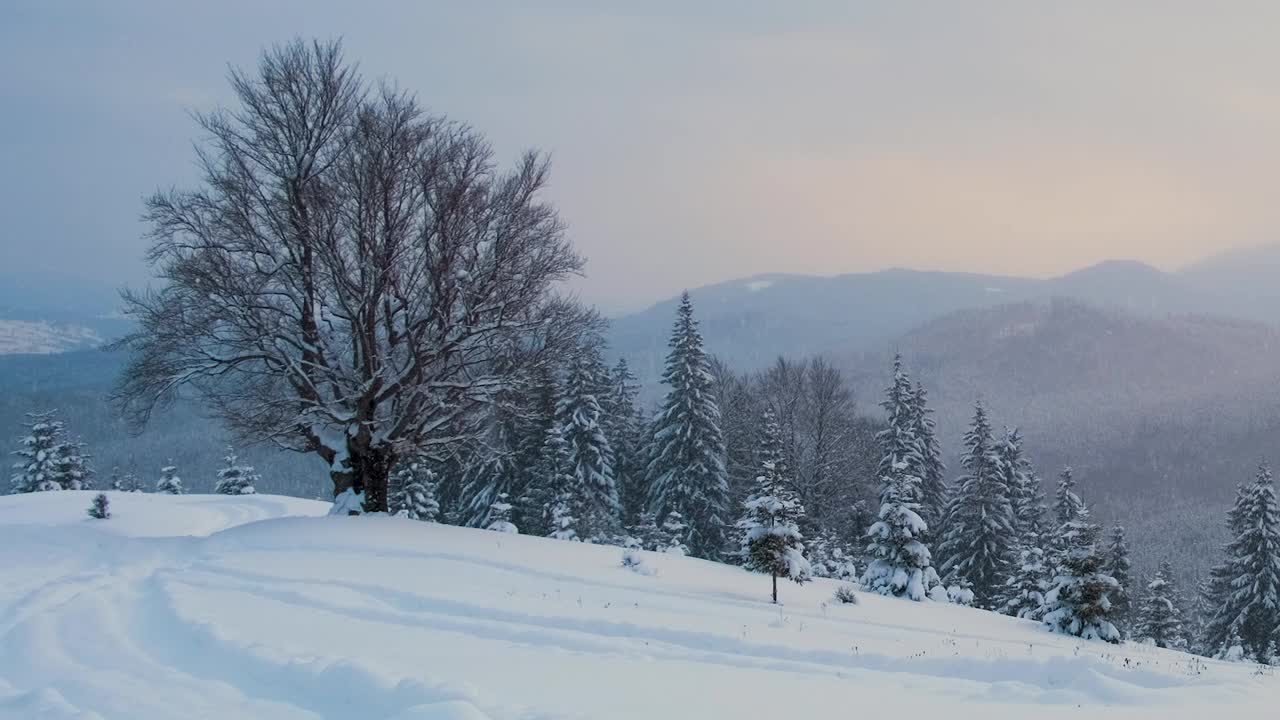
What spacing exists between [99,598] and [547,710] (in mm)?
7223

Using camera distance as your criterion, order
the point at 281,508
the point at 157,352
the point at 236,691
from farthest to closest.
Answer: the point at 281,508 → the point at 157,352 → the point at 236,691

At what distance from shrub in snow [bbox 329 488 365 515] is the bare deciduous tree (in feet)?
0.60

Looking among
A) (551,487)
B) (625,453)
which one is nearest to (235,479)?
(551,487)

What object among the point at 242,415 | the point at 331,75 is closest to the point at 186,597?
the point at 242,415

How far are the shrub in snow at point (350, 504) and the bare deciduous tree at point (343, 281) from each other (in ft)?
0.60

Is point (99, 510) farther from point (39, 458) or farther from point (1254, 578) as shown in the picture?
point (1254, 578)

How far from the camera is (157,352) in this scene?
1540 centimetres

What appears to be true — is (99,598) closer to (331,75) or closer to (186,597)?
(186,597)

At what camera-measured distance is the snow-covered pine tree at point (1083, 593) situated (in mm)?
18656

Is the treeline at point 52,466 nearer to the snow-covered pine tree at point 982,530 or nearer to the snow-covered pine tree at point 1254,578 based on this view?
the snow-covered pine tree at point 982,530

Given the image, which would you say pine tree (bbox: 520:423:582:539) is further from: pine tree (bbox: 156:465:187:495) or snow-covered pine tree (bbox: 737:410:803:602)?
pine tree (bbox: 156:465:187:495)

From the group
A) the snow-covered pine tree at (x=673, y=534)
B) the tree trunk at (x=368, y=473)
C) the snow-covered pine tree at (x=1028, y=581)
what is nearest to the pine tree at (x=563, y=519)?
the snow-covered pine tree at (x=673, y=534)

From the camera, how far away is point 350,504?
1667 centimetres

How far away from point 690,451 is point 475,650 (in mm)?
29348
